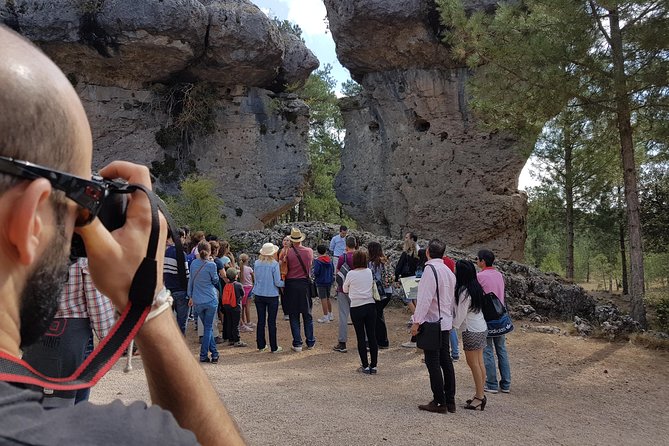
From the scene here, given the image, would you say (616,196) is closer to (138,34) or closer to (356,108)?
(356,108)

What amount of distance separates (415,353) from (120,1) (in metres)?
16.2

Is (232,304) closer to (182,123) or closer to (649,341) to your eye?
(649,341)

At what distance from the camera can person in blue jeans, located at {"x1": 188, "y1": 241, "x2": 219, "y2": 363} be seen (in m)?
7.57

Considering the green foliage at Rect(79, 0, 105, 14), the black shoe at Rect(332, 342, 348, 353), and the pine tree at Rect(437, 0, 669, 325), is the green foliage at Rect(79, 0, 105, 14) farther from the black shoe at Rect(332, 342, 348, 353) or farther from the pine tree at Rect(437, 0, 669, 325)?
the black shoe at Rect(332, 342, 348, 353)

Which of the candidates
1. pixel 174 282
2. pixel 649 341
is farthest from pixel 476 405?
pixel 649 341

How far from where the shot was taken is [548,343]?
973cm

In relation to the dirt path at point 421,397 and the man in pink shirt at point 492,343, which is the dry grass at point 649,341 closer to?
the dirt path at point 421,397

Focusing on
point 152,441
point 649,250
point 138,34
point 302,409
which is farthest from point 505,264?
point 152,441

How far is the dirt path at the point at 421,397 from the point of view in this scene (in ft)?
16.7

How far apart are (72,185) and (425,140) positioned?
21429 millimetres

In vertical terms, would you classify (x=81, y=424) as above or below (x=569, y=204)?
below

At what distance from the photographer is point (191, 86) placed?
21672mm

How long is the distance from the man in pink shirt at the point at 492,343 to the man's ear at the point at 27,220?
6.16 m

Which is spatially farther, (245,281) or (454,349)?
(245,281)
